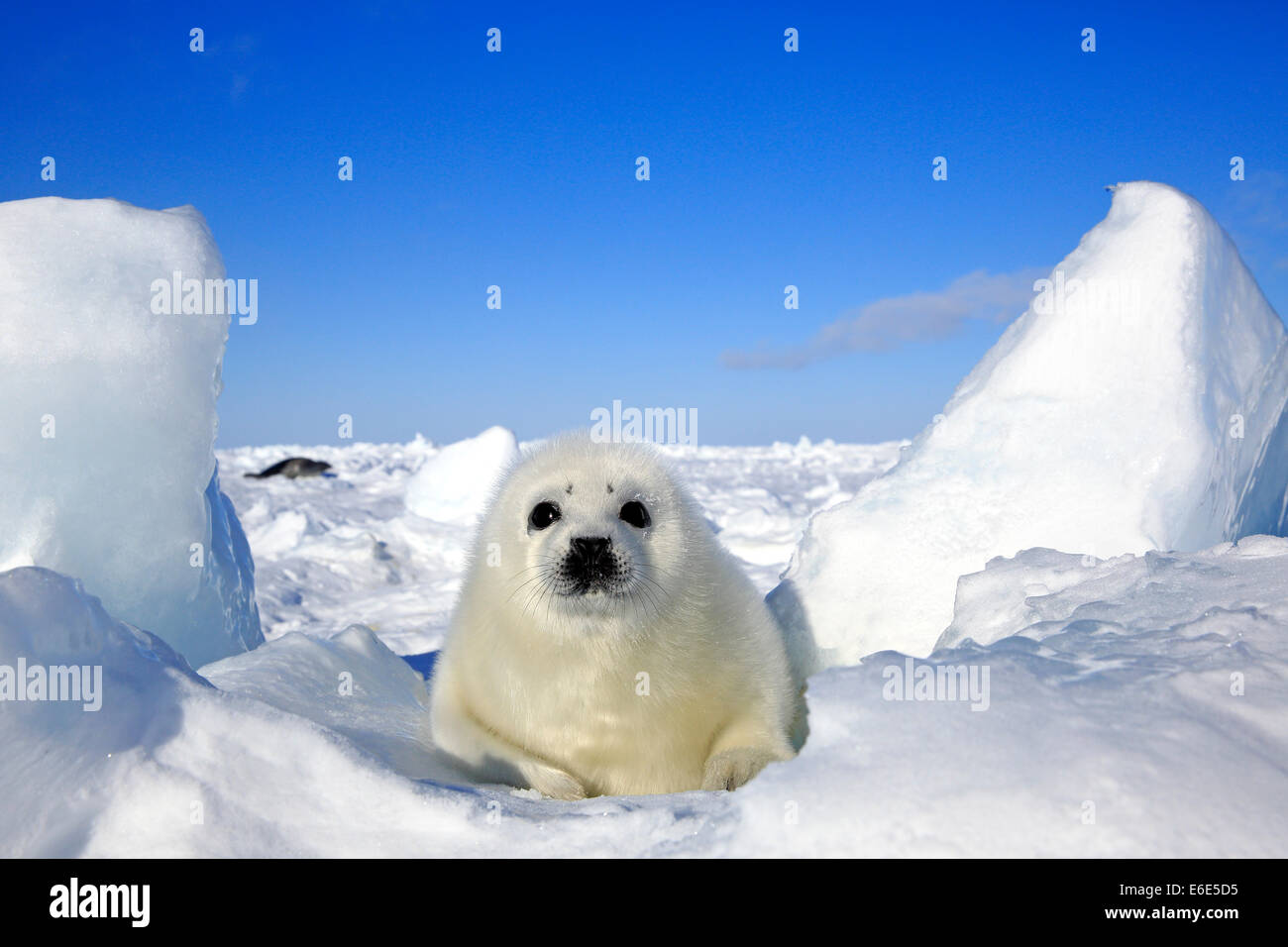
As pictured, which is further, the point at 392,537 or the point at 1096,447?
the point at 392,537

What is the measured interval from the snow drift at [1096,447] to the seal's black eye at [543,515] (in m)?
1.57

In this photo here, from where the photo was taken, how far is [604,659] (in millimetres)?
2652

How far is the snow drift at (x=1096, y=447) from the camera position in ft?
11.5

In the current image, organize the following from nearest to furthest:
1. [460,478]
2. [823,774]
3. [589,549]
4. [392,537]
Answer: [823,774] < [589,549] < [392,537] < [460,478]

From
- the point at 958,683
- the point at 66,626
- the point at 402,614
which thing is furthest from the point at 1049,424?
the point at 402,614

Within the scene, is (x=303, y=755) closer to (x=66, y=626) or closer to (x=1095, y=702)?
(x=66, y=626)

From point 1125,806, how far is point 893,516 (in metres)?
2.68

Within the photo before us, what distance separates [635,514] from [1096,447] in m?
2.02

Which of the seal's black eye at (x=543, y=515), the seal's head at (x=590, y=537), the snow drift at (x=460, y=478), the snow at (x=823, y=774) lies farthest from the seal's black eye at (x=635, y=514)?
the snow drift at (x=460, y=478)

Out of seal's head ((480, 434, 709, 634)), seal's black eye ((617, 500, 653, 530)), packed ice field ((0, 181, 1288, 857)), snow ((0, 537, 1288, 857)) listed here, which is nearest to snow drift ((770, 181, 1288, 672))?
packed ice field ((0, 181, 1288, 857))

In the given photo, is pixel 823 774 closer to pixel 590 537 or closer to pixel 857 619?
pixel 590 537

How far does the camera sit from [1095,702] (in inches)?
67.4

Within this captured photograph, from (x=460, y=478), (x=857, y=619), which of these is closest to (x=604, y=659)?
(x=857, y=619)

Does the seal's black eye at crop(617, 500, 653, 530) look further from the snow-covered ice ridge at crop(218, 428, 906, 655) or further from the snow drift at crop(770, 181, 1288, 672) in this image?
the snow drift at crop(770, 181, 1288, 672)
